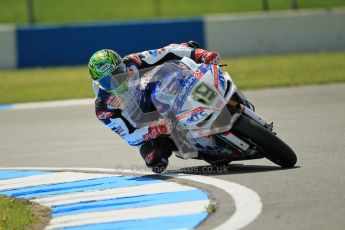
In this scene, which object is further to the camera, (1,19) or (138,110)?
(1,19)

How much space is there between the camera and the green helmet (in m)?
8.07

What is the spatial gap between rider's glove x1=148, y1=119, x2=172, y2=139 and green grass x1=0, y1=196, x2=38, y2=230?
1461 mm

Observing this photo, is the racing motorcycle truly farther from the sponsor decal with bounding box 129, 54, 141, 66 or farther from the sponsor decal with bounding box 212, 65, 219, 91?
the sponsor decal with bounding box 129, 54, 141, 66

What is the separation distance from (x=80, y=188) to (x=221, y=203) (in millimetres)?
1853

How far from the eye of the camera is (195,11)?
24.7 metres

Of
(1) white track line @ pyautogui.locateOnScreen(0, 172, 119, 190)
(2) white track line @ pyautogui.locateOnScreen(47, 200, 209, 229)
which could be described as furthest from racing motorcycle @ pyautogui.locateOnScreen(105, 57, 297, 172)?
(2) white track line @ pyautogui.locateOnScreen(47, 200, 209, 229)

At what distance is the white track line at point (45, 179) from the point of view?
854cm

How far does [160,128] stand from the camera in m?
8.08

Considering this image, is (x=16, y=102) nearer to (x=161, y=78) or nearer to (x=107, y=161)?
(x=107, y=161)

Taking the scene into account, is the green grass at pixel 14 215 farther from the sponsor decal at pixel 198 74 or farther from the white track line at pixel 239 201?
the sponsor decal at pixel 198 74

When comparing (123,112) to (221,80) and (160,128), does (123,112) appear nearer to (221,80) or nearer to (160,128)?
(160,128)

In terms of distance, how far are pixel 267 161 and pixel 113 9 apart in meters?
17.4

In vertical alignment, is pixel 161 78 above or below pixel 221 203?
above

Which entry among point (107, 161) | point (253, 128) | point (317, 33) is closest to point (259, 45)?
point (317, 33)
